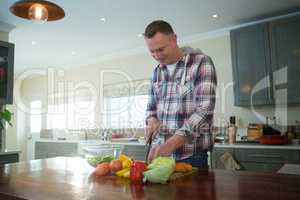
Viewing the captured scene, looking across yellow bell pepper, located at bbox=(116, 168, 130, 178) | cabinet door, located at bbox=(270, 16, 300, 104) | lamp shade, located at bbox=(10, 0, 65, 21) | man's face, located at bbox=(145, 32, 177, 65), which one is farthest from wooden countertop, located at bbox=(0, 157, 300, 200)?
cabinet door, located at bbox=(270, 16, 300, 104)

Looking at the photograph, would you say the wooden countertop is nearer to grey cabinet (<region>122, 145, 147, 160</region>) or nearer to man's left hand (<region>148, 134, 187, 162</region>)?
man's left hand (<region>148, 134, 187, 162</region>)

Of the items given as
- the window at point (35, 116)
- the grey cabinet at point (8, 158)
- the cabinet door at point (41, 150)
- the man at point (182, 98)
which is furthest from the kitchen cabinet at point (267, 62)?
the window at point (35, 116)

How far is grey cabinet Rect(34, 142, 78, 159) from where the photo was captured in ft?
16.5

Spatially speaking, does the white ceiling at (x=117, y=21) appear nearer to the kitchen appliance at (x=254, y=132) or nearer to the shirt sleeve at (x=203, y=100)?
the kitchen appliance at (x=254, y=132)

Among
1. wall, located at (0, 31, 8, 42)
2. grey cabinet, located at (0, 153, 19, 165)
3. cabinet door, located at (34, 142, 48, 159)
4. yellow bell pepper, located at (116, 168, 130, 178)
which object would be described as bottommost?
cabinet door, located at (34, 142, 48, 159)

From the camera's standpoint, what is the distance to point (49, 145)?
5551mm

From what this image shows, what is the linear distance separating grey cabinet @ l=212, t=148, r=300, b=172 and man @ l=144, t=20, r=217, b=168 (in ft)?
6.14

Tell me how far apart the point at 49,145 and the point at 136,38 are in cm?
284

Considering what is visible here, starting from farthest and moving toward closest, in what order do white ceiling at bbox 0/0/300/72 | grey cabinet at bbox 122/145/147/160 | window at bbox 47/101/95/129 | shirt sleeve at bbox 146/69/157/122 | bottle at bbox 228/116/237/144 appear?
window at bbox 47/101/95/129 → grey cabinet at bbox 122/145/147/160 → bottle at bbox 228/116/237/144 → white ceiling at bbox 0/0/300/72 → shirt sleeve at bbox 146/69/157/122

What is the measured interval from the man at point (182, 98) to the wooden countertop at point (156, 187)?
0.60 feet

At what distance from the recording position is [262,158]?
306 cm

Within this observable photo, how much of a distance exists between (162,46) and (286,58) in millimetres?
2433

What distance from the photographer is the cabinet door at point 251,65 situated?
3.44 m

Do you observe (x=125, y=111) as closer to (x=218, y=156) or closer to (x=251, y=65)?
(x=218, y=156)
